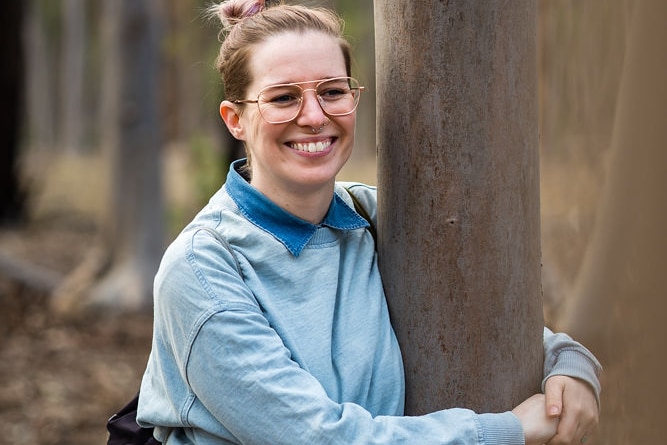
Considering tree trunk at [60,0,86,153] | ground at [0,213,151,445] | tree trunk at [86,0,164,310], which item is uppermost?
tree trunk at [86,0,164,310]

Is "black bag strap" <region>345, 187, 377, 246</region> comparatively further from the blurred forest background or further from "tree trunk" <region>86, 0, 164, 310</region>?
"tree trunk" <region>86, 0, 164, 310</region>

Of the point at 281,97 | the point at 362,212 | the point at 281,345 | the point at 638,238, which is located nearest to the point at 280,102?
the point at 281,97

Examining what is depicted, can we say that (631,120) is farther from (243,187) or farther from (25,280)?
(25,280)

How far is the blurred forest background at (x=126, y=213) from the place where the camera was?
1.72 metres

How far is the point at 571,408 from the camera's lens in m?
1.99

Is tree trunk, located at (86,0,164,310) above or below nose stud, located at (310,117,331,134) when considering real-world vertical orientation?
below

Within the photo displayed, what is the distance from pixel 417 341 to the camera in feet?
6.82

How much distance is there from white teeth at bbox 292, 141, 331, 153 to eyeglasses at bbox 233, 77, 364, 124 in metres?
0.06

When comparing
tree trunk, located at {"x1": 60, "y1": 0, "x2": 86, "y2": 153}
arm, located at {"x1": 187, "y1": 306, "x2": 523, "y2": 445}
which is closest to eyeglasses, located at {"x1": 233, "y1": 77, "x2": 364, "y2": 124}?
arm, located at {"x1": 187, "y1": 306, "x2": 523, "y2": 445}

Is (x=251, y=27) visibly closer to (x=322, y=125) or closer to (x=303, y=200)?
(x=322, y=125)

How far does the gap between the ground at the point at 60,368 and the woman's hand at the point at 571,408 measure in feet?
13.5

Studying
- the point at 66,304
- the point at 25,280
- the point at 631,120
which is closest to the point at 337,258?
the point at 631,120

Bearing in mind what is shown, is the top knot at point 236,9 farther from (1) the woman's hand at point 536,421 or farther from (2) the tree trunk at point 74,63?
(2) the tree trunk at point 74,63

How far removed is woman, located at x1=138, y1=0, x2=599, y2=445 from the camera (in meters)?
1.84
